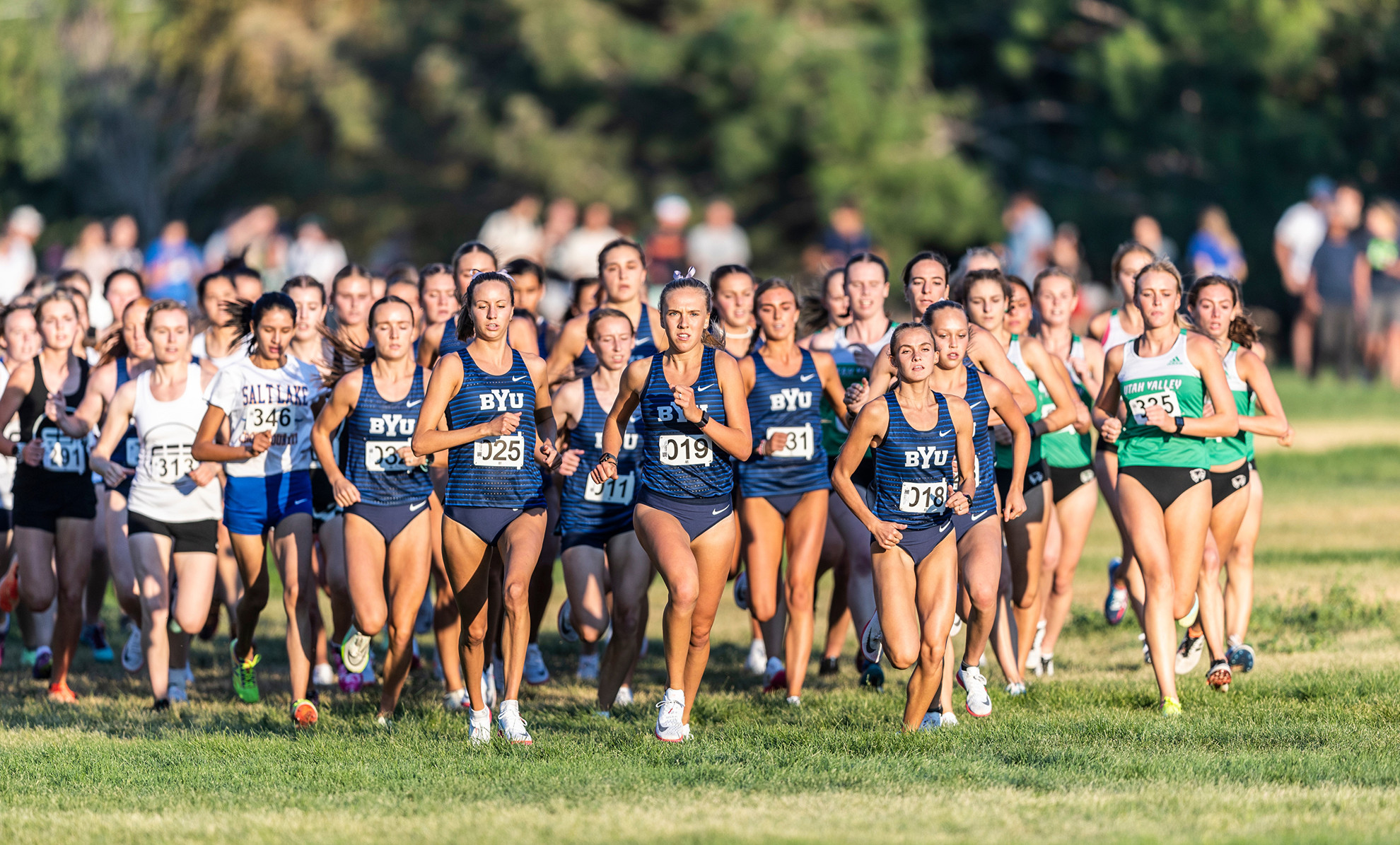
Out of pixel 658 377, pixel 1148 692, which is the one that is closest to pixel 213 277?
pixel 658 377

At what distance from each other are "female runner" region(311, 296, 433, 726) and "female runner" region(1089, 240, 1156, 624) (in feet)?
11.4

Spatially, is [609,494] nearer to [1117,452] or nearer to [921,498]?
[921,498]

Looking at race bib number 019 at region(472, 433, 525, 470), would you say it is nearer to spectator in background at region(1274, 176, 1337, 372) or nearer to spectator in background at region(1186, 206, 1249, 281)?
spectator in background at region(1186, 206, 1249, 281)

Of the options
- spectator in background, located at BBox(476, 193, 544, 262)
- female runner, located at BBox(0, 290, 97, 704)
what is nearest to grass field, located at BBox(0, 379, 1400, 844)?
female runner, located at BBox(0, 290, 97, 704)

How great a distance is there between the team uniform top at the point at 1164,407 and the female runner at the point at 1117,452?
0.21 m

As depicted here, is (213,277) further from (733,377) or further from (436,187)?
(436,187)

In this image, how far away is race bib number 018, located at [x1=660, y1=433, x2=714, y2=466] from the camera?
8.05 m

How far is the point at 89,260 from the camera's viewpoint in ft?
65.1

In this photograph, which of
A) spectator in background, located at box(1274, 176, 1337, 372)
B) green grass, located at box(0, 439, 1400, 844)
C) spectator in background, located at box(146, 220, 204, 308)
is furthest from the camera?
spectator in background, located at box(1274, 176, 1337, 372)

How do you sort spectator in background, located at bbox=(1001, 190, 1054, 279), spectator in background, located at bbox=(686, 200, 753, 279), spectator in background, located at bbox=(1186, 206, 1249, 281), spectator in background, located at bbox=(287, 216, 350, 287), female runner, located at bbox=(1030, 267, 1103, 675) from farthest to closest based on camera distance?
1. spectator in background, located at bbox=(1001, 190, 1054, 279)
2. spectator in background, located at bbox=(1186, 206, 1249, 281)
3. spectator in background, located at bbox=(686, 200, 753, 279)
4. spectator in background, located at bbox=(287, 216, 350, 287)
5. female runner, located at bbox=(1030, 267, 1103, 675)

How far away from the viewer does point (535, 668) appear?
9961 millimetres

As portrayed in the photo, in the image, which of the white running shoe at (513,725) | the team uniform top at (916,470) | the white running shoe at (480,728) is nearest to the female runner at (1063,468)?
the team uniform top at (916,470)

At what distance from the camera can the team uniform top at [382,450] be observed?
8391 mm

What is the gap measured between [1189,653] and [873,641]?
192 cm
